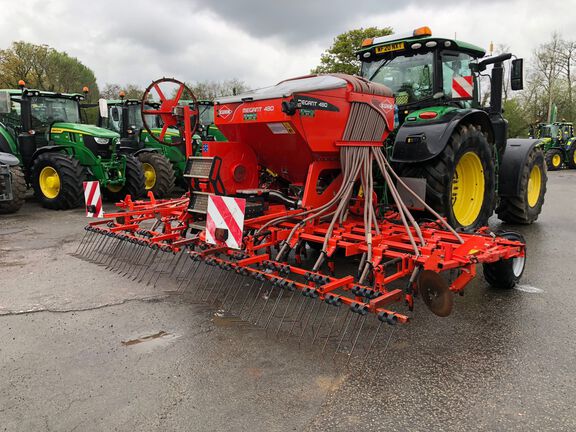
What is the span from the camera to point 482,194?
17.6 ft

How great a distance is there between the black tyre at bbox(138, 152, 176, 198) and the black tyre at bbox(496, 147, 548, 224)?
6.84 meters

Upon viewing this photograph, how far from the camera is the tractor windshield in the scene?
9.67 meters

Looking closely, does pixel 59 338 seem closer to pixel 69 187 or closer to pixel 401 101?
pixel 401 101

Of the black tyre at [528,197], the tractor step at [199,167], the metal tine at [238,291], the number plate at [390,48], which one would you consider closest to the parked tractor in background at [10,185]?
the tractor step at [199,167]

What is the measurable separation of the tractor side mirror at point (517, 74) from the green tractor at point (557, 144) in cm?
1713

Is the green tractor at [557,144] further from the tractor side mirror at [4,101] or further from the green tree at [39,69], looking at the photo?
the green tree at [39,69]

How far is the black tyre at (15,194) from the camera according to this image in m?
8.32

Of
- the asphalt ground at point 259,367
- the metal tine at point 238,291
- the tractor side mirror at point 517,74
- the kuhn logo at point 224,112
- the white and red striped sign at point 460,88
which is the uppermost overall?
the tractor side mirror at point 517,74

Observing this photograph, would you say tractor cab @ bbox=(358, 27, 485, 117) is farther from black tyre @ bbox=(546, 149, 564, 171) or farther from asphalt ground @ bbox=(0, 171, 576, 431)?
black tyre @ bbox=(546, 149, 564, 171)

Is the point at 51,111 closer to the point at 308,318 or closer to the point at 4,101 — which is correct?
the point at 4,101

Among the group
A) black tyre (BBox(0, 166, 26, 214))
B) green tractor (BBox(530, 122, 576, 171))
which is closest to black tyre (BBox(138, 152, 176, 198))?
black tyre (BBox(0, 166, 26, 214))

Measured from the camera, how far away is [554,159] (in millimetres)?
21078

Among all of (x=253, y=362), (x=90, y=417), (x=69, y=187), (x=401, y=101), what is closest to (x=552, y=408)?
(x=253, y=362)

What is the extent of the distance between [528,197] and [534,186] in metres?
0.28
